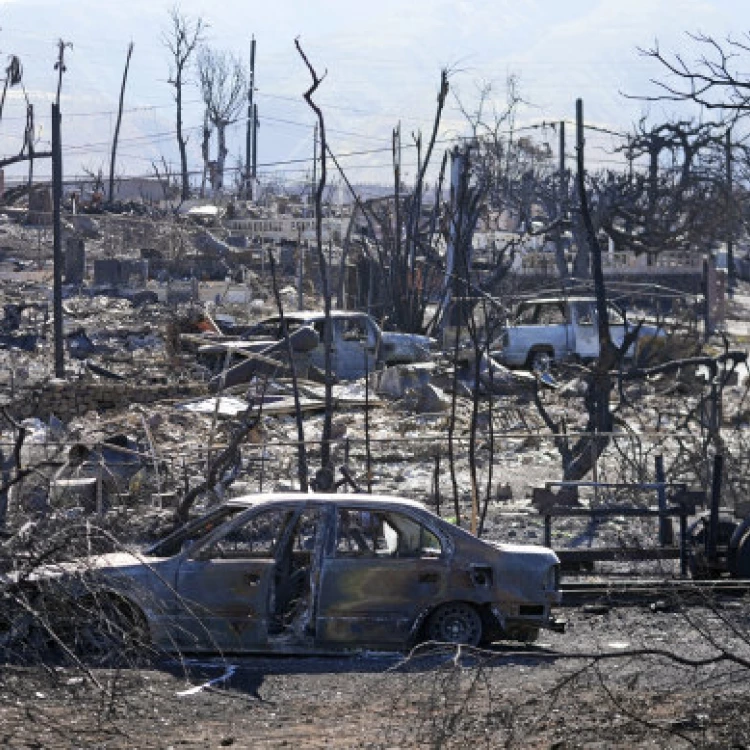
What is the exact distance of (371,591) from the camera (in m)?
12.7

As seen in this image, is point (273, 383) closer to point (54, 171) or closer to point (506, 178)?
point (54, 171)

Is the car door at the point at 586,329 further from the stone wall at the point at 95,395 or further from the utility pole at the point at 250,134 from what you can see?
the utility pole at the point at 250,134

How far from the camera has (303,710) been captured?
10.9 m

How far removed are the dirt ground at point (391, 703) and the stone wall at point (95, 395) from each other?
1500 centimetres

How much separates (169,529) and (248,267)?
38.2 metres

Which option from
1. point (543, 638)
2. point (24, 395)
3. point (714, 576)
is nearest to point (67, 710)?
point (543, 638)

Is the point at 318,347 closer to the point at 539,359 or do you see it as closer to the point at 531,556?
the point at 539,359

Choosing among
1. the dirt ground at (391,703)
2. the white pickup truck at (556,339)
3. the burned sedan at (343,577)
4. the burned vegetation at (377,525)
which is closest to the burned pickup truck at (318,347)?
the burned vegetation at (377,525)

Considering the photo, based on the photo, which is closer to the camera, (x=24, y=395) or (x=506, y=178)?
(x=24, y=395)

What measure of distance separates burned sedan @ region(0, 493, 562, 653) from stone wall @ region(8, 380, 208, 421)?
14282 millimetres

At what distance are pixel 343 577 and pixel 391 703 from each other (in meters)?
2.02

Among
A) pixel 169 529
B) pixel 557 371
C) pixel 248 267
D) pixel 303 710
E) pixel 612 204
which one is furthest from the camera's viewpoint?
pixel 248 267

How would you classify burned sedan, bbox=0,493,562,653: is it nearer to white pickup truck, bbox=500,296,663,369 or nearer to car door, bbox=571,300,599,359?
white pickup truck, bbox=500,296,663,369

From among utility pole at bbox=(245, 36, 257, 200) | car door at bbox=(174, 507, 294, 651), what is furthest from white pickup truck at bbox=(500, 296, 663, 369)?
utility pole at bbox=(245, 36, 257, 200)
